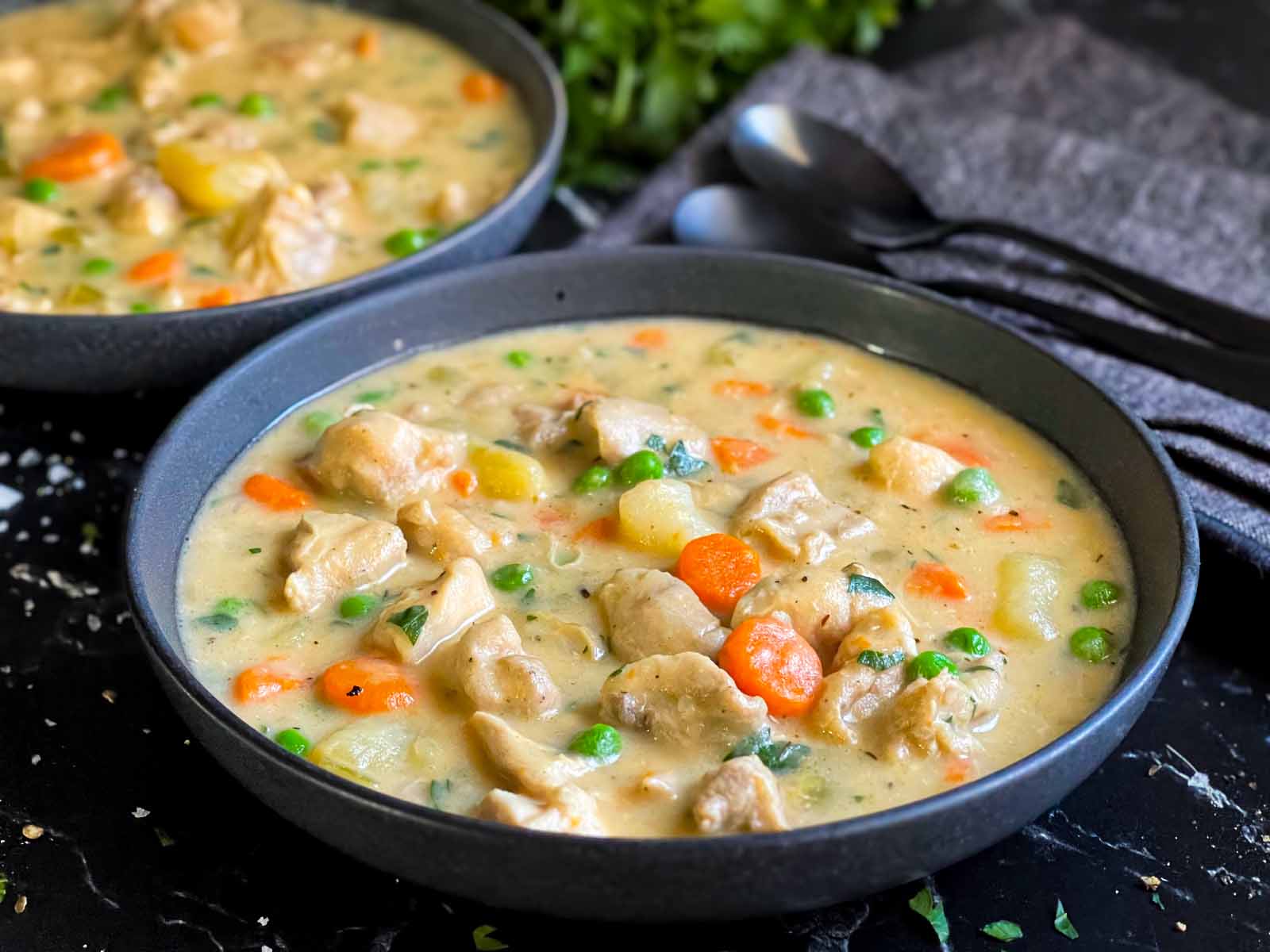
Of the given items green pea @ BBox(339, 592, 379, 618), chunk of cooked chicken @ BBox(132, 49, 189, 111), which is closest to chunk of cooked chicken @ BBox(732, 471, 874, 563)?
green pea @ BBox(339, 592, 379, 618)

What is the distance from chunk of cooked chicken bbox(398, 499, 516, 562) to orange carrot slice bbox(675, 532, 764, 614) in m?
0.37

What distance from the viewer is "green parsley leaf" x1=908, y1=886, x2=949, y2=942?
2623 mm

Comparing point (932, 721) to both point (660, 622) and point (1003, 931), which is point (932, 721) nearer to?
point (1003, 931)

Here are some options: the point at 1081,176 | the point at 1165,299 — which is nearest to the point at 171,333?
the point at 1165,299

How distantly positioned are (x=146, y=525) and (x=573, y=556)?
0.81 m

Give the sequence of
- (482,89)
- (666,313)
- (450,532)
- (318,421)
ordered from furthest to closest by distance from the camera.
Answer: (482,89), (666,313), (318,421), (450,532)

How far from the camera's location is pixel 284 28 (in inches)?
199

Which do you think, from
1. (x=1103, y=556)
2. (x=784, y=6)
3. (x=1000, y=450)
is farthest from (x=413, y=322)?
(x=784, y=6)

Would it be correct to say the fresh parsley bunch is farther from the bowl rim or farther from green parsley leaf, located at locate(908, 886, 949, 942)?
green parsley leaf, located at locate(908, 886, 949, 942)

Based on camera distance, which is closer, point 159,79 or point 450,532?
point 450,532

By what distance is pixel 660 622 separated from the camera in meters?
2.77

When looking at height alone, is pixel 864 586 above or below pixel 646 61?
above

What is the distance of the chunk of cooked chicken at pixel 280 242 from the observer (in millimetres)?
3857

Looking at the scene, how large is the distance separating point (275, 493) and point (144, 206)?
4.03 feet
